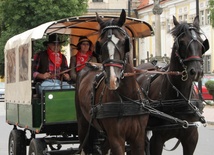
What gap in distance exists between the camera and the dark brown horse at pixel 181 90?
28.7ft

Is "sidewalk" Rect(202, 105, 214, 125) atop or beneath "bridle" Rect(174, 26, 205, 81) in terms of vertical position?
beneath

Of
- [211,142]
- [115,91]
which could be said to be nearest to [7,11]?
[211,142]

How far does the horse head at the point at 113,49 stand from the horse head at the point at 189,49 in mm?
1025

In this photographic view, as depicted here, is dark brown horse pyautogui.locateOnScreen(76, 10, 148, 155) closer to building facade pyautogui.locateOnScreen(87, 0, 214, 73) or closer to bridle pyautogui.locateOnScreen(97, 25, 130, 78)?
bridle pyautogui.locateOnScreen(97, 25, 130, 78)

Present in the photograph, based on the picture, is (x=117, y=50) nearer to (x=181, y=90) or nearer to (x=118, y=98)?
(x=118, y=98)

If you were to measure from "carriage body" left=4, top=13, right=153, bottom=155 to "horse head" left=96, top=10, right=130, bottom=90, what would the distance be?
86.6 inches

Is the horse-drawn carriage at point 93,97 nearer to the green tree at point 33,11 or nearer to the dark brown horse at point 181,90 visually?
the dark brown horse at point 181,90

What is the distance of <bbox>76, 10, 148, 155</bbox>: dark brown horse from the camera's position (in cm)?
784

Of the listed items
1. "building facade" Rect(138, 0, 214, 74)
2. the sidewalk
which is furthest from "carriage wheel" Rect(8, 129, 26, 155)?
"building facade" Rect(138, 0, 214, 74)

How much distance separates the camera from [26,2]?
43.2 metres

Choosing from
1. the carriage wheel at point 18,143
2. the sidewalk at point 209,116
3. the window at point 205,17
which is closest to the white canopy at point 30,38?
the carriage wheel at point 18,143

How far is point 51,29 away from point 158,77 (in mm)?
2438

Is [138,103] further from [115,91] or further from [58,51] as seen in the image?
[58,51]

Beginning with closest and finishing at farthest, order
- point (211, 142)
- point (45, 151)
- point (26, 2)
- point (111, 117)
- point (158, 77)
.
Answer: point (111, 117)
point (158, 77)
point (45, 151)
point (211, 142)
point (26, 2)
